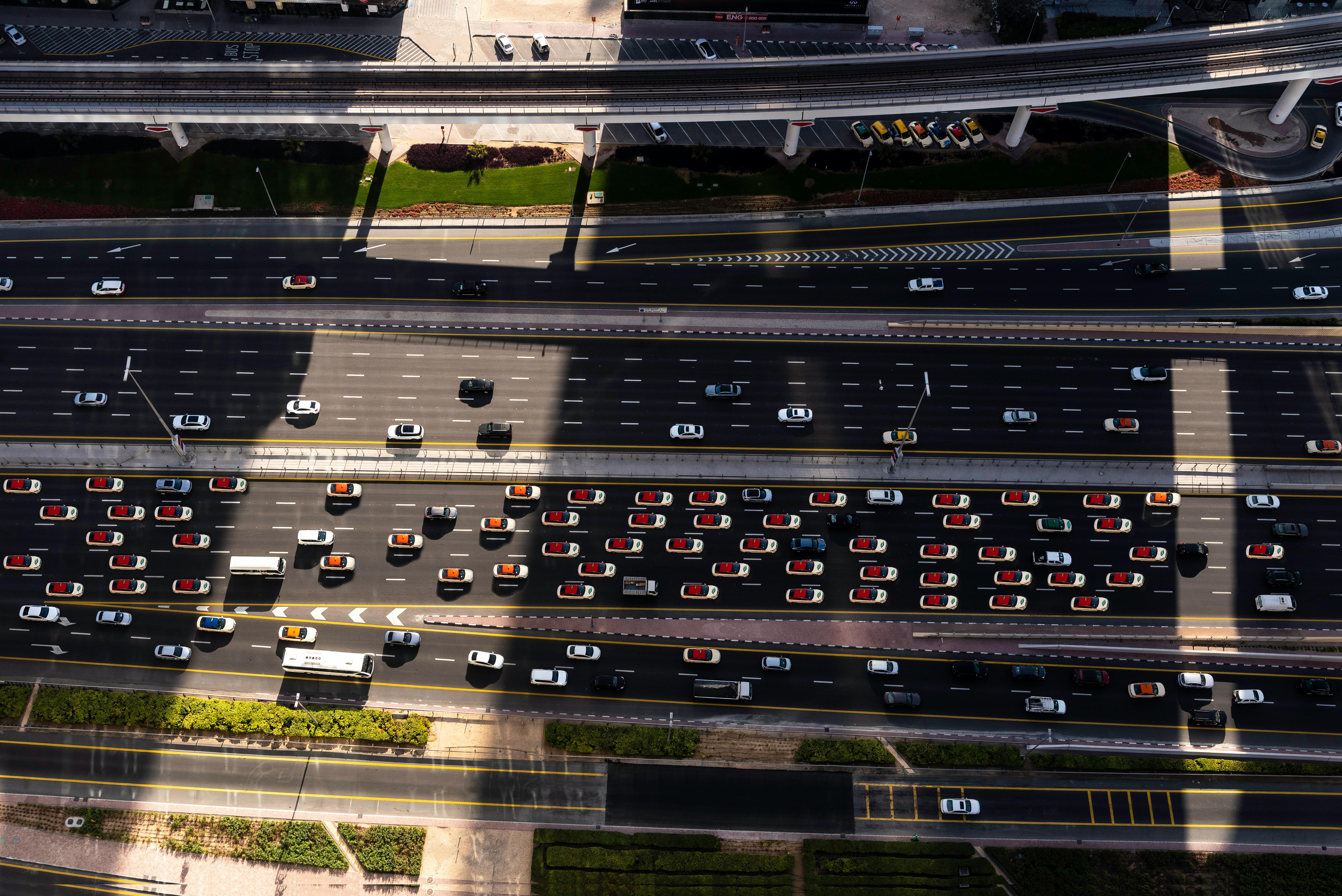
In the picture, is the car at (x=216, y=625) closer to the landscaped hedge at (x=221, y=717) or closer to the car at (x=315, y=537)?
the landscaped hedge at (x=221, y=717)

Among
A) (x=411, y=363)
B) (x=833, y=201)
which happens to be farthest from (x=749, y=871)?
(x=833, y=201)

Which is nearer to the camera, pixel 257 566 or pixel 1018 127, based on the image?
pixel 257 566

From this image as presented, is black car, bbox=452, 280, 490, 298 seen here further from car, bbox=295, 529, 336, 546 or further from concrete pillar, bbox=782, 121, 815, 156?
concrete pillar, bbox=782, 121, 815, 156

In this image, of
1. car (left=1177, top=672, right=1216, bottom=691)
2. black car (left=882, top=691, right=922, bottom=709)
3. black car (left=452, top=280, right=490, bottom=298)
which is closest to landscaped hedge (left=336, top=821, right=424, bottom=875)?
black car (left=882, top=691, right=922, bottom=709)

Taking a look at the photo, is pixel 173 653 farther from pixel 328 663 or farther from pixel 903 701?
pixel 903 701

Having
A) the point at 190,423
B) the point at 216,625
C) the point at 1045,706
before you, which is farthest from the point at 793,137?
the point at 216,625

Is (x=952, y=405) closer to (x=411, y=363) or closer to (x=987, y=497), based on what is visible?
(x=987, y=497)
